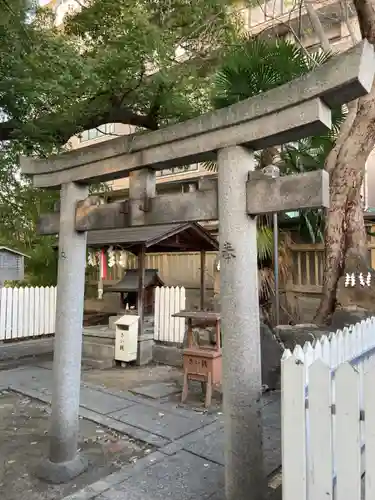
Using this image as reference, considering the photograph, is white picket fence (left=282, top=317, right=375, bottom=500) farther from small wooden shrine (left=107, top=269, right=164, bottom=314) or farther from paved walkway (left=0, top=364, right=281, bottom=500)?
small wooden shrine (left=107, top=269, right=164, bottom=314)

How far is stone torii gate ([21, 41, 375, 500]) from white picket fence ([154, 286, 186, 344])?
4921 millimetres

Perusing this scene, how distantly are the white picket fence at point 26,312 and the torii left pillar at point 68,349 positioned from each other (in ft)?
19.7

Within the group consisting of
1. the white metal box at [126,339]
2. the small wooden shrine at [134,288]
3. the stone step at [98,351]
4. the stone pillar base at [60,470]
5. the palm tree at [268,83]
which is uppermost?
the palm tree at [268,83]

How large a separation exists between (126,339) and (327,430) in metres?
6.14

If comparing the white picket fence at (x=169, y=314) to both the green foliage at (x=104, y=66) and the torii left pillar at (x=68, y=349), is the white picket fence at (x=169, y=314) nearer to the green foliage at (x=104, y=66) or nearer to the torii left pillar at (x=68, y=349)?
the green foliage at (x=104, y=66)

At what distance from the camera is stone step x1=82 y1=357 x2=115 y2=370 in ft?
27.2

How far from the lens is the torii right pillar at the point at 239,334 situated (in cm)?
278

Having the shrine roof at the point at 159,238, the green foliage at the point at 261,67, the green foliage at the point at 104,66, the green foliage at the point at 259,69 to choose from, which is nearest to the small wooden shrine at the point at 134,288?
the shrine roof at the point at 159,238

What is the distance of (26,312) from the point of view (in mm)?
9672

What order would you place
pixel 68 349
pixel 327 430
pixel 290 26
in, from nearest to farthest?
1. pixel 327 430
2. pixel 68 349
3. pixel 290 26

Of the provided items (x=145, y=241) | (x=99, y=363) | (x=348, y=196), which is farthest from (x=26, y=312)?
(x=348, y=196)

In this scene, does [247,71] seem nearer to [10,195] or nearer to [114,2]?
[114,2]

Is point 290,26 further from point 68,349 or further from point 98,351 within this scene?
point 68,349

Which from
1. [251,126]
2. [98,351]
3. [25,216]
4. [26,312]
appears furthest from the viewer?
[25,216]
